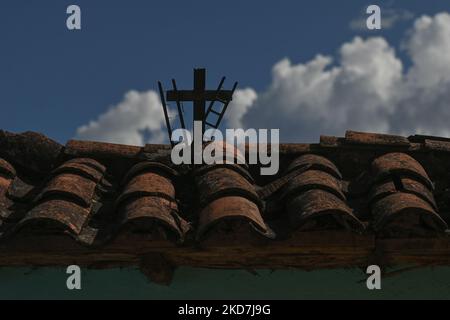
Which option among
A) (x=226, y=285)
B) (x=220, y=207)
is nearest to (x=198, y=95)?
(x=220, y=207)

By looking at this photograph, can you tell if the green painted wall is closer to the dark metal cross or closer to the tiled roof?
the tiled roof

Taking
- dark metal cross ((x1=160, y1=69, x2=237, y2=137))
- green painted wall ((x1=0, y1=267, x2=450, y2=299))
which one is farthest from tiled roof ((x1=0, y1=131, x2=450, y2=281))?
dark metal cross ((x1=160, y1=69, x2=237, y2=137))

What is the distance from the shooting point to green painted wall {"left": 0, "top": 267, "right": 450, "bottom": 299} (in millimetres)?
3867

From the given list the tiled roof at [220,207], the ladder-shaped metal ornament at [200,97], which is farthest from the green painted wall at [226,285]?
the ladder-shaped metal ornament at [200,97]

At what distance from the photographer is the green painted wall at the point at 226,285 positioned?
12.7 ft

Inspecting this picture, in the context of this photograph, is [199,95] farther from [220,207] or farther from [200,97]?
[220,207]

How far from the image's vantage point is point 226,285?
388 centimetres

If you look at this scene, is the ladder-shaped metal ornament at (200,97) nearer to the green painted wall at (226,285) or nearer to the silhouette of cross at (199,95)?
the silhouette of cross at (199,95)

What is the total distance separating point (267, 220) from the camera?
13.2 feet

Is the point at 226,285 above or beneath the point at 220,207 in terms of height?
beneath

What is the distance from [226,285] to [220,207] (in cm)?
46
